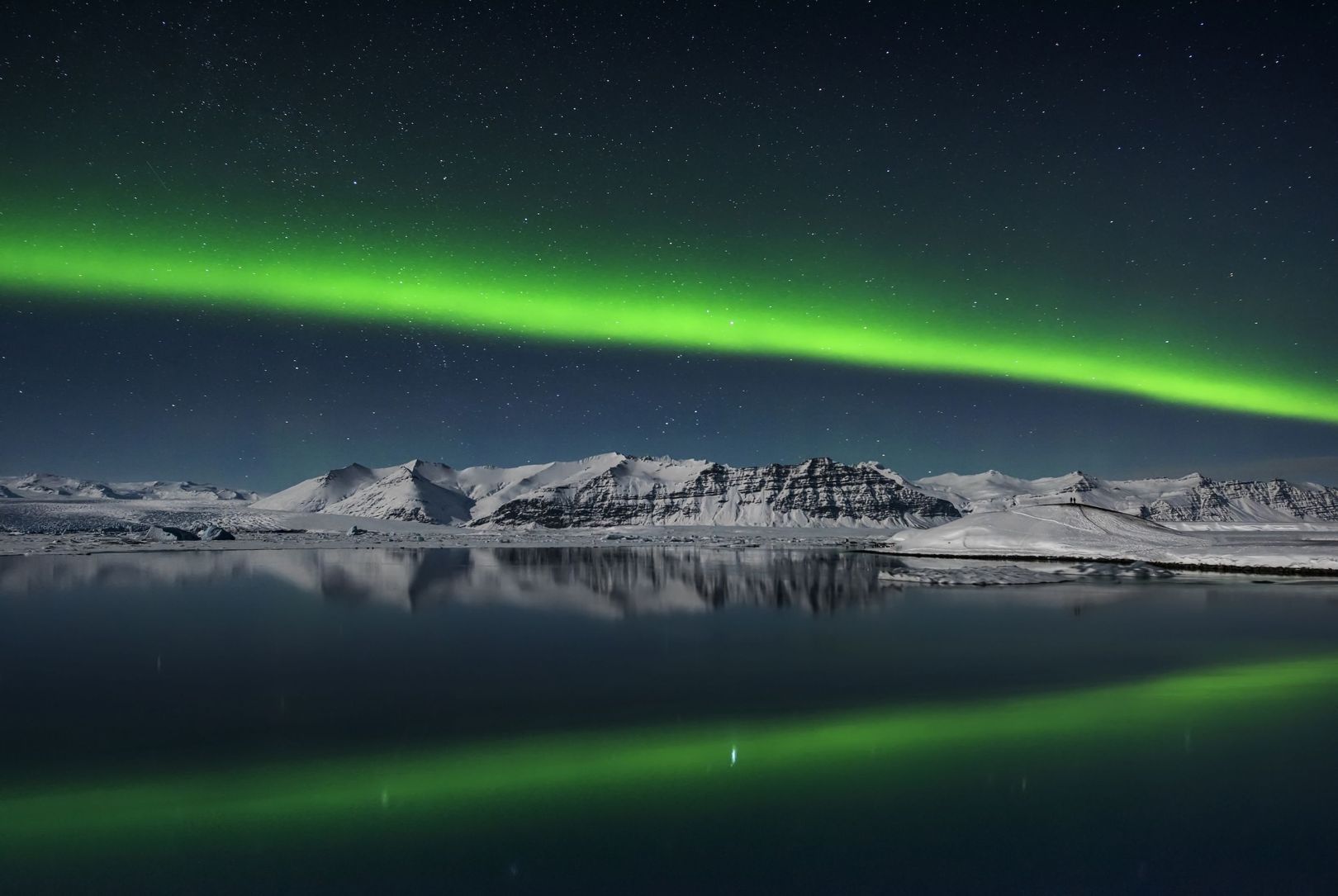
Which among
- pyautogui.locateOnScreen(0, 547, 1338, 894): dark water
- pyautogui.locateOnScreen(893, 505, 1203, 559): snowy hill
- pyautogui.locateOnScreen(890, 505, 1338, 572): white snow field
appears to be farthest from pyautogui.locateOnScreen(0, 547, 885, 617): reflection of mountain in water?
pyautogui.locateOnScreen(890, 505, 1338, 572): white snow field

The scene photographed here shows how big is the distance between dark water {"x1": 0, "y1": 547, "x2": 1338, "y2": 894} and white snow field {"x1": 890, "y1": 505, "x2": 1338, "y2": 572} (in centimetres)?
3280

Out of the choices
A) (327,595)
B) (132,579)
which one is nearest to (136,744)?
(327,595)

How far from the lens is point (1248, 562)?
51375 millimetres

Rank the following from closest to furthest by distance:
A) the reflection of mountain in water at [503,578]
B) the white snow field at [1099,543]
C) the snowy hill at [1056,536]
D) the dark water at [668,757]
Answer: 1. the dark water at [668,757]
2. the reflection of mountain in water at [503,578]
3. the white snow field at [1099,543]
4. the snowy hill at [1056,536]

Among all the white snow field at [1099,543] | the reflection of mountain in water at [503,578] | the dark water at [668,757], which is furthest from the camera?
the white snow field at [1099,543]

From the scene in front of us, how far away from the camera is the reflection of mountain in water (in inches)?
1308

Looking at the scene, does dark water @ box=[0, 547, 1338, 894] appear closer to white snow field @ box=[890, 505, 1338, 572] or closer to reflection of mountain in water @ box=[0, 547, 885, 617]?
reflection of mountain in water @ box=[0, 547, 885, 617]

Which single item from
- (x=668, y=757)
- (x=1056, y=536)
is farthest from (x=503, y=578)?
(x=1056, y=536)

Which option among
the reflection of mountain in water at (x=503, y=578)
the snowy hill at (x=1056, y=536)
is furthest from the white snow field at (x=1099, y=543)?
Result: the reflection of mountain in water at (x=503, y=578)

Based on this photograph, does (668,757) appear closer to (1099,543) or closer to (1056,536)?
(1099,543)

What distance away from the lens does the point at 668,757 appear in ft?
35.9

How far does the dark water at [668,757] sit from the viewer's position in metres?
A: 7.66

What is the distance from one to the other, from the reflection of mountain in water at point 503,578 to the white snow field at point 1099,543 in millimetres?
10443

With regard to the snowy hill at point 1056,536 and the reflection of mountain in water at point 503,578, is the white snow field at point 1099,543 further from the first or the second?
the reflection of mountain in water at point 503,578
